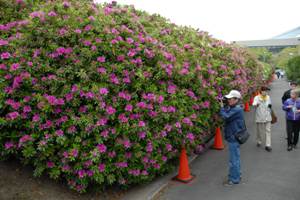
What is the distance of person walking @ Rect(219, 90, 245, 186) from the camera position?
490 centimetres

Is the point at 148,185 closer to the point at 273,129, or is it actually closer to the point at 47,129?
the point at 47,129

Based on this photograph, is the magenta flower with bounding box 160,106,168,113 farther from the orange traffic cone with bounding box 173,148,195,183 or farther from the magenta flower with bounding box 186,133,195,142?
the orange traffic cone with bounding box 173,148,195,183

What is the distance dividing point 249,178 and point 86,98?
362 centimetres

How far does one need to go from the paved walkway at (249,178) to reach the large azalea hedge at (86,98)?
814 mm

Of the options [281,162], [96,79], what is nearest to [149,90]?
[96,79]

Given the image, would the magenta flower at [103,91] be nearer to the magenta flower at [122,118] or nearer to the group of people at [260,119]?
the magenta flower at [122,118]

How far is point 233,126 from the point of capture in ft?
16.2

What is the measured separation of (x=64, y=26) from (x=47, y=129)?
172cm

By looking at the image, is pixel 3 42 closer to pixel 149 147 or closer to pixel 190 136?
pixel 149 147

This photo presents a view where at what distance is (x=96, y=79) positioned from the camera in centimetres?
428

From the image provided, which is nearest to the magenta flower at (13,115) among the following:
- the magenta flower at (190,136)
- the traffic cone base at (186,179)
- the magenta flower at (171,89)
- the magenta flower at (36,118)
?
the magenta flower at (36,118)

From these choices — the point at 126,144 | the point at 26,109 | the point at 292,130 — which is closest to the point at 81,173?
the point at 126,144

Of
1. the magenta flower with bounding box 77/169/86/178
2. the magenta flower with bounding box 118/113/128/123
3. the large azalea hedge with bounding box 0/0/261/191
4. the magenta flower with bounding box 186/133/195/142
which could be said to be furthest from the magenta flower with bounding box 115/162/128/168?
the magenta flower with bounding box 186/133/195/142

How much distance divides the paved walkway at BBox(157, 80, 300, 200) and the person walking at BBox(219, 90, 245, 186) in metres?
0.24
